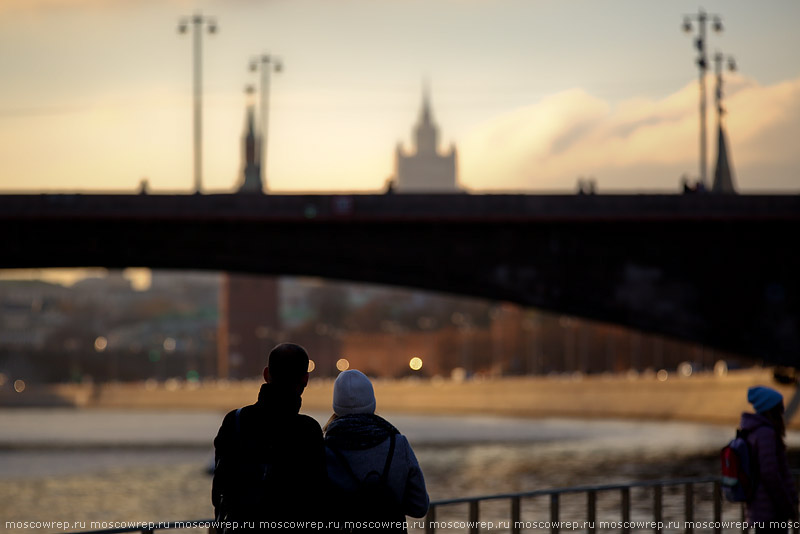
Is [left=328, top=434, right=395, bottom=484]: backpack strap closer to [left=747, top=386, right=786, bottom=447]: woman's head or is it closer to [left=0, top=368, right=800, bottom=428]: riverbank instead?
[left=747, top=386, right=786, bottom=447]: woman's head

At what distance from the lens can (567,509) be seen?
106 feet

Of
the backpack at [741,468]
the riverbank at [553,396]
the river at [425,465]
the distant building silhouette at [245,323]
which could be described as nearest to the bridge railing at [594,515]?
the river at [425,465]

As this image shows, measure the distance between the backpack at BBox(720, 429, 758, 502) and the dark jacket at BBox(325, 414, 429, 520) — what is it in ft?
10.8

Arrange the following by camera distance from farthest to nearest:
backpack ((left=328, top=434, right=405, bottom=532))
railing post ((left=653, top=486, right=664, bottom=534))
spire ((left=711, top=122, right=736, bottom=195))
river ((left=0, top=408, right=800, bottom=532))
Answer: spire ((left=711, top=122, right=736, bottom=195)), river ((left=0, top=408, right=800, bottom=532)), railing post ((left=653, top=486, right=664, bottom=534)), backpack ((left=328, top=434, right=405, bottom=532))

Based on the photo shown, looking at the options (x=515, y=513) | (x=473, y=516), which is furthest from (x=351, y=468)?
(x=515, y=513)

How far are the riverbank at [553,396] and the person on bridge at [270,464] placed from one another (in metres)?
59.5

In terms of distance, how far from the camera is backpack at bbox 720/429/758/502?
9.88 m

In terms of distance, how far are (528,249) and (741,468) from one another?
1118 inches

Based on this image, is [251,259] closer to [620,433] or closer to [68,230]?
[68,230]

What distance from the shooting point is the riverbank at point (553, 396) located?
81.5 m

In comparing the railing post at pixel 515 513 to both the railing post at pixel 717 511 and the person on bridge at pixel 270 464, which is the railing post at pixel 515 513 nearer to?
the railing post at pixel 717 511

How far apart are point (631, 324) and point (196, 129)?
53.0ft

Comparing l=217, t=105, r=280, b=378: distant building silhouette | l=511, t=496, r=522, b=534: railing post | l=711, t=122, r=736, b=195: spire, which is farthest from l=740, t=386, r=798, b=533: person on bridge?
l=217, t=105, r=280, b=378: distant building silhouette

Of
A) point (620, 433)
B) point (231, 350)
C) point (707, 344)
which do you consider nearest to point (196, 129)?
point (707, 344)
